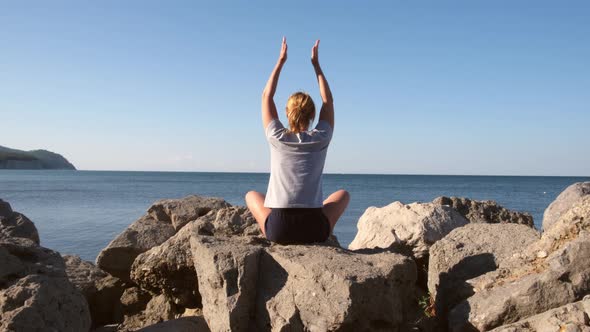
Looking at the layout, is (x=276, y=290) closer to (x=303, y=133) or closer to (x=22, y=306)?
(x=303, y=133)

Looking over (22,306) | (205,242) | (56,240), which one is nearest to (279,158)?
(205,242)

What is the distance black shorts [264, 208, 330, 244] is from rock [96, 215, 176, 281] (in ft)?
7.06

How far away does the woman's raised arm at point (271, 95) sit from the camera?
210 inches

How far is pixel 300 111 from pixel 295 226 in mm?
1030

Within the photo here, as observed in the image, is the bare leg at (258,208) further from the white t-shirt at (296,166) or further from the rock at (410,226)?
the rock at (410,226)

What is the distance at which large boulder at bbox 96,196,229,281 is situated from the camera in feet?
21.8

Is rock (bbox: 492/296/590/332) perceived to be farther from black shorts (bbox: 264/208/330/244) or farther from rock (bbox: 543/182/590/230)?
rock (bbox: 543/182/590/230)

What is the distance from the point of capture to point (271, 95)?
17.7ft

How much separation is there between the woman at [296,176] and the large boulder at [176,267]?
0.81 metres

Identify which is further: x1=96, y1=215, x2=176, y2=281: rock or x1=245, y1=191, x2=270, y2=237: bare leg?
x1=96, y1=215, x2=176, y2=281: rock

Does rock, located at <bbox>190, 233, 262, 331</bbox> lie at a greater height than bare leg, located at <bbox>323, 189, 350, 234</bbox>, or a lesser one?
lesser

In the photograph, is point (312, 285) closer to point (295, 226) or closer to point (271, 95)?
point (295, 226)

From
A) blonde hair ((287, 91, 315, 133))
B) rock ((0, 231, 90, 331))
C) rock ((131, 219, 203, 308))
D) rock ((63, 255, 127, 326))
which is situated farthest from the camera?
rock ((63, 255, 127, 326))

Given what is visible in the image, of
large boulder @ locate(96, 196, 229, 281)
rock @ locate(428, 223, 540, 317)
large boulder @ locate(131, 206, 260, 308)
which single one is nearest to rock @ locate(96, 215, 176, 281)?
large boulder @ locate(96, 196, 229, 281)
